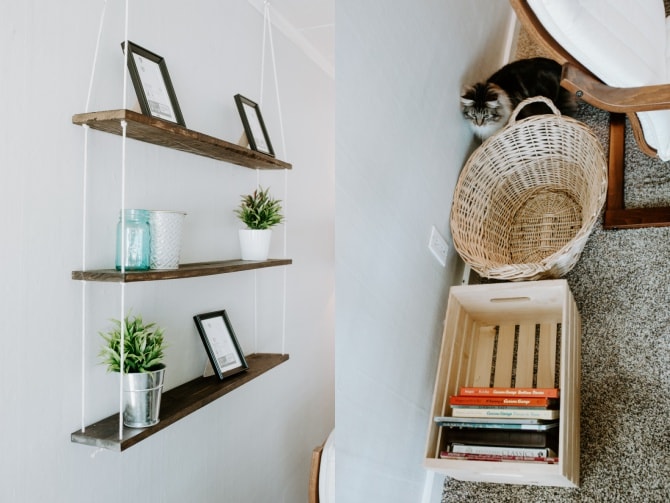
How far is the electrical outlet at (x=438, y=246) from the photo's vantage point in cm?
153

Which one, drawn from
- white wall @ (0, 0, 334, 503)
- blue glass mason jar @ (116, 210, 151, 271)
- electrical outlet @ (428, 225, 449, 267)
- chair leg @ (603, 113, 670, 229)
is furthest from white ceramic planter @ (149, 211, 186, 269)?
chair leg @ (603, 113, 670, 229)

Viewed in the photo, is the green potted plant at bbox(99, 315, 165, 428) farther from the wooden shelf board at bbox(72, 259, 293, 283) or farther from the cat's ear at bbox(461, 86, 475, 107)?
the cat's ear at bbox(461, 86, 475, 107)

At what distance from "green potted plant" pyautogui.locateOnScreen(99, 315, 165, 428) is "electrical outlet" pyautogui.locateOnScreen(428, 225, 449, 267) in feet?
2.77

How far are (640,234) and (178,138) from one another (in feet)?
4.64

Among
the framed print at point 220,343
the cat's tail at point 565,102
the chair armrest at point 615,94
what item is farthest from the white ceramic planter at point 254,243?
the chair armrest at point 615,94

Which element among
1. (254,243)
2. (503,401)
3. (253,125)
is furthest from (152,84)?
(503,401)

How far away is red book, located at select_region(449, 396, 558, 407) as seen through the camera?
1.09 meters

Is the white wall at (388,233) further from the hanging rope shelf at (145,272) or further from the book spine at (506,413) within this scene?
the hanging rope shelf at (145,272)

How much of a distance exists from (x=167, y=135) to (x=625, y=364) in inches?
55.7

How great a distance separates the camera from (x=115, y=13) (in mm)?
1493

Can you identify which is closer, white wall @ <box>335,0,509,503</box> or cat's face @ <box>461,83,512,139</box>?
white wall @ <box>335,0,509,503</box>

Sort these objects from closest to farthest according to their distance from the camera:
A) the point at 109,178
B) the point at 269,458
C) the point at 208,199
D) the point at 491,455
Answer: the point at 491,455 < the point at 109,178 < the point at 208,199 < the point at 269,458

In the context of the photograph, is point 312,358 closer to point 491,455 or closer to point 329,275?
point 329,275

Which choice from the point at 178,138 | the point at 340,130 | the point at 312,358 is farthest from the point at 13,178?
the point at 312,358
